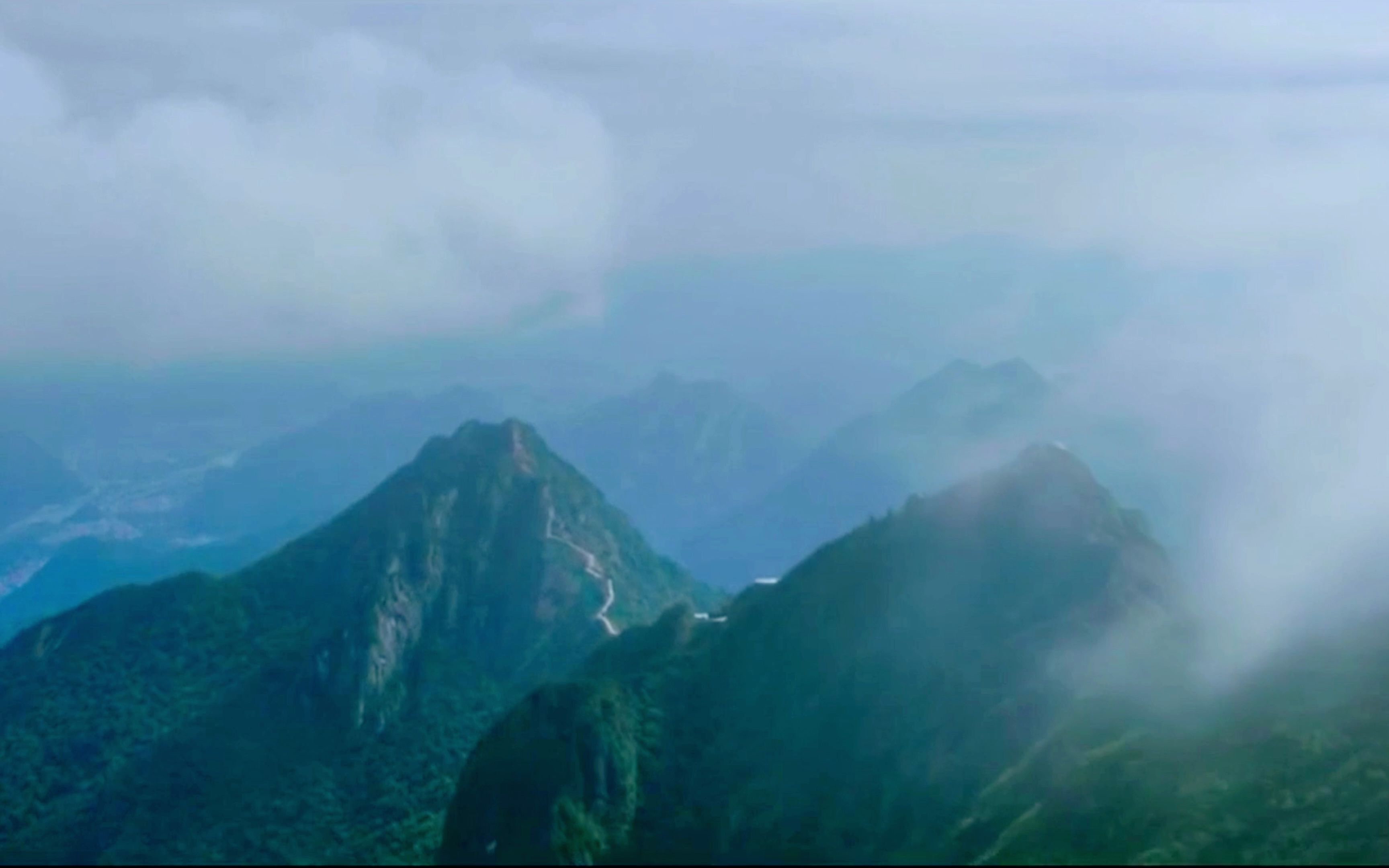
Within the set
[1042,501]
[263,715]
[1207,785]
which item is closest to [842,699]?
[1042,501]

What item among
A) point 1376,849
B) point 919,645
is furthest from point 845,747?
point 1376,849

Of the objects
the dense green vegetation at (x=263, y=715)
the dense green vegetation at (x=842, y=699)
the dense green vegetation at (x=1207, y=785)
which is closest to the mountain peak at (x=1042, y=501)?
the dense green vegetation at (x=842, y=699)

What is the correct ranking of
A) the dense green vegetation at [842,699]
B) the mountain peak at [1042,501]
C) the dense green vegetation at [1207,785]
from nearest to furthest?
the dense green vegetation at [1207,785]
the dense green vegetation at [842,699]
the mountain peak at [1042,501]

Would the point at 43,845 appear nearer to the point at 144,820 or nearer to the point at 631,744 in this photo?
the point at 144,820

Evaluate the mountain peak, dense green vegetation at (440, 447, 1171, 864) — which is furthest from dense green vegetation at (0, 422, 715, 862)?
the mountain peak

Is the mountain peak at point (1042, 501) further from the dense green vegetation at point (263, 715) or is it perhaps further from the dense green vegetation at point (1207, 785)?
the dense green vegetation at point (263, 715)

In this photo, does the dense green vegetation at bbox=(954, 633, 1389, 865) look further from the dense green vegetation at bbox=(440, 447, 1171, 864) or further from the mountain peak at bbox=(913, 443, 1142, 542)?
the mountain peak at bbox=(913, 443, 1142, 542)

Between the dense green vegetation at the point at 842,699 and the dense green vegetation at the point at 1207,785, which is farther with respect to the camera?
the dense green vegetation at the point at 842,699
